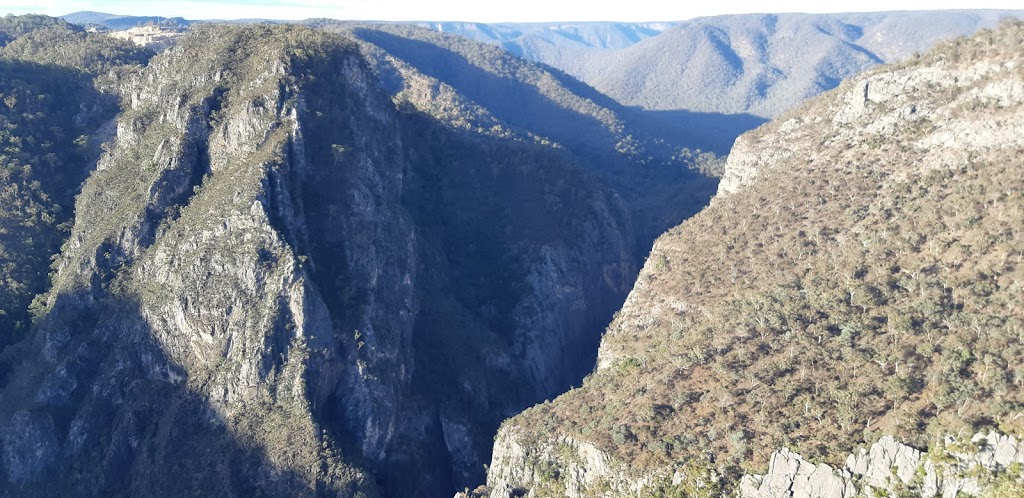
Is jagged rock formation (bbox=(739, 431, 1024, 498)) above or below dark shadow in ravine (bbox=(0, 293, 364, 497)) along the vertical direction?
above

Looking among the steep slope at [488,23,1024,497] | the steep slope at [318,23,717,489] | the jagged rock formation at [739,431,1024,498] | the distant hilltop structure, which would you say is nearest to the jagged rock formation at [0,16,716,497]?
the steep slope at [318,23,717,489]

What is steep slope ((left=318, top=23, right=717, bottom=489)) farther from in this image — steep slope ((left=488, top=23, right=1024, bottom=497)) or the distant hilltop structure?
the distant hilltop structure

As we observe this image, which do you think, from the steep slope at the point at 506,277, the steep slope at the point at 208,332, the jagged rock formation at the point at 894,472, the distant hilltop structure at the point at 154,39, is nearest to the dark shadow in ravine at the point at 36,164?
the steep slope at the point at 208,332

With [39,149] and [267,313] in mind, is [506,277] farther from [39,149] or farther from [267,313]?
[39,149]

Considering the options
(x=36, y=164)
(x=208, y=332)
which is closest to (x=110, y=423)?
(x=208, y=332)

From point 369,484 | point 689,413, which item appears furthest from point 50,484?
point 689,413

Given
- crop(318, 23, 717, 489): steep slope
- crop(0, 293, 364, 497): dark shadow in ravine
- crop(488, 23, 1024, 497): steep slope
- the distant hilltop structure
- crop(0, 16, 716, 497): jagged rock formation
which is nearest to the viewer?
crop(488, 23, 1024, 497): steep slope
